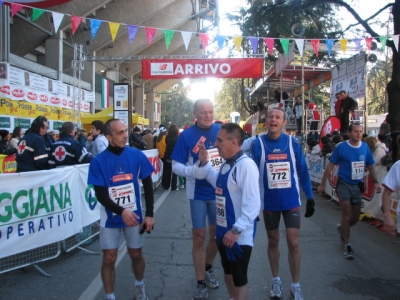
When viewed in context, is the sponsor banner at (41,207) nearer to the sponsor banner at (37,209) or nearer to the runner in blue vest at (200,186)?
the sponsor banner at (37,209)

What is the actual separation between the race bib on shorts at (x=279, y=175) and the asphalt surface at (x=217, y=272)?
3.72ft

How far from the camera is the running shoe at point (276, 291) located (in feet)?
13.1

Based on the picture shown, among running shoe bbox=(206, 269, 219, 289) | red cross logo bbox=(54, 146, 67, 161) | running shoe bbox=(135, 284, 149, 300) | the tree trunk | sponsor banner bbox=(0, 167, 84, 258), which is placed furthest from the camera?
the tree trunk

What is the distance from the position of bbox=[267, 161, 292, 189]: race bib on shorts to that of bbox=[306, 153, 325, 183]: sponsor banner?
834cm

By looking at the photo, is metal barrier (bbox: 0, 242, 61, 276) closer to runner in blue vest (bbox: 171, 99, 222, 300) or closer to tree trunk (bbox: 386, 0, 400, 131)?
runner in blue vest (bbox: 171, 99, 222, 300)

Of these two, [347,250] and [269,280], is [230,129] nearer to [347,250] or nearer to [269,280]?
[269,280]

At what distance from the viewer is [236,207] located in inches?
121

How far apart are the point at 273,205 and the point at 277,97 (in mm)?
14489

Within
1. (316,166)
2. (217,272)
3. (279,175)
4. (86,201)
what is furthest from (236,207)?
(316,166)

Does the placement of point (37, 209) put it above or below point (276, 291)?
above

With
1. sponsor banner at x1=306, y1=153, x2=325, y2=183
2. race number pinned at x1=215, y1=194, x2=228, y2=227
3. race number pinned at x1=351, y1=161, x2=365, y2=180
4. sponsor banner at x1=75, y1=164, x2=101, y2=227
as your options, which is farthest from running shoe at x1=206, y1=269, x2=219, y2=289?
sponsor banner at x1=306, y1=153, x2=325, y2=183

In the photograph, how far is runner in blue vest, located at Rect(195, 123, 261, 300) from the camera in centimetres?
292

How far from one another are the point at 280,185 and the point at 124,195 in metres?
1.53

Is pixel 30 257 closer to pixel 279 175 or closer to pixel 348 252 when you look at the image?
pixel 279 175
